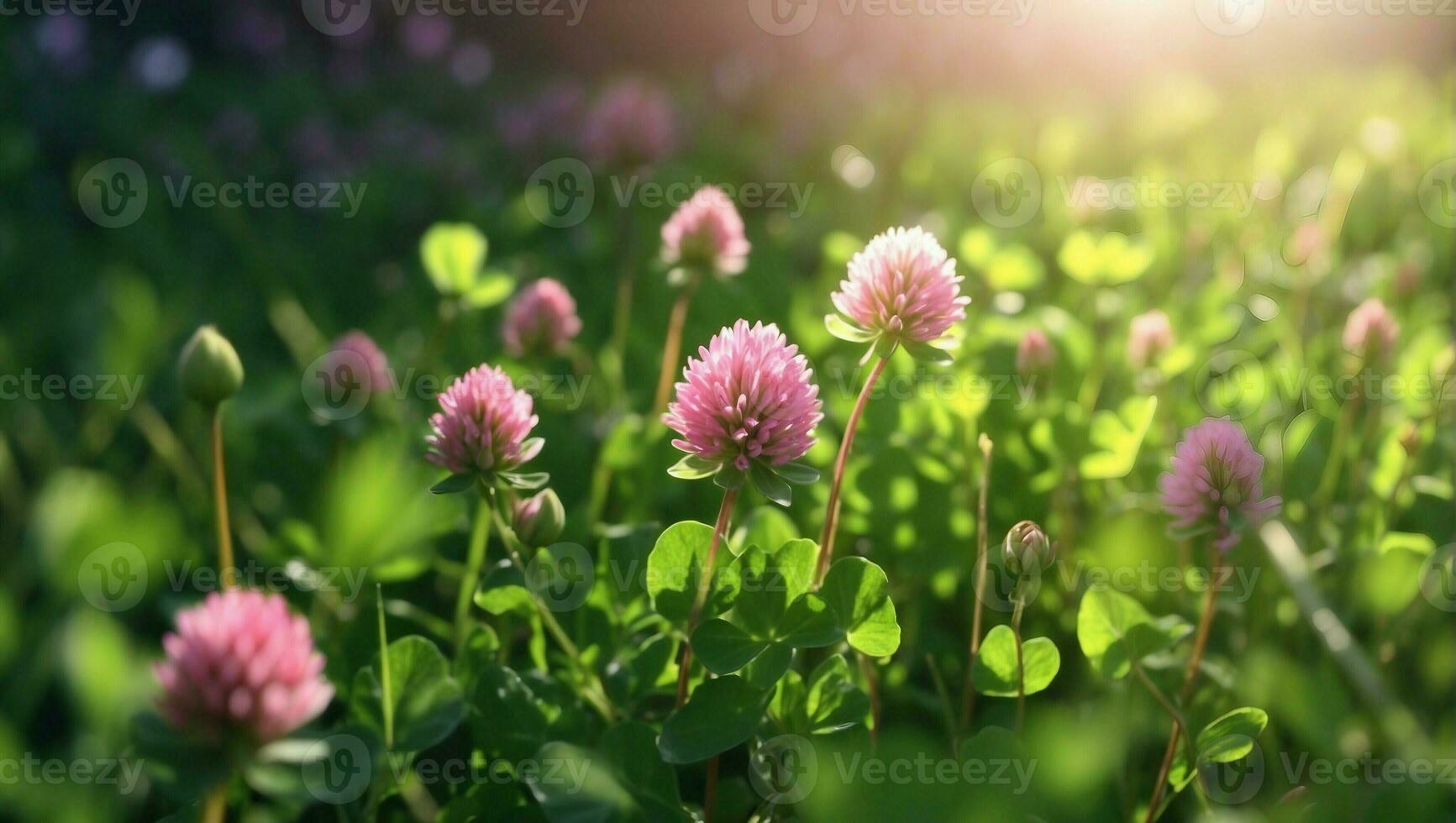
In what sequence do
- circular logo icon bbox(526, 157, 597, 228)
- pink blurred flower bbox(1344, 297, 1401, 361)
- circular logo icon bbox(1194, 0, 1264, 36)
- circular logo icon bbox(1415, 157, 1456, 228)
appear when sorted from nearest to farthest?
1. pink blurred flower bbox(1344, 297, 1401, 361)
2. circular logo icon bbox(1415, 157, 1456, 228)
3. circular logo icon bbox(526, 157, 597, 228)
4. circular logo icon bbox(1194, 0, 1264, 36)

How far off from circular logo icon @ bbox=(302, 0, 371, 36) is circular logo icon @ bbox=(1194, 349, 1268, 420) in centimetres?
294

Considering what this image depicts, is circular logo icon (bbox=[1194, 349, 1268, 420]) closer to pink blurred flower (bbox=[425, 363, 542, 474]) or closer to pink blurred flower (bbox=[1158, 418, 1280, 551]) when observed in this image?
pink blurred flower (bbox=[1158, 418, 1280, 551])

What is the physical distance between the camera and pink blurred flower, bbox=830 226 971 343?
66 centimetres

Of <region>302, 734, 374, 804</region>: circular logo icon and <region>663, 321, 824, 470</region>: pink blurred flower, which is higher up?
<region>663, 321, 824, 470</region>: pink blurred flower

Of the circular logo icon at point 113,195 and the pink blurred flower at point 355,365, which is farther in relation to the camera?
the circular logo icon at point 113,195

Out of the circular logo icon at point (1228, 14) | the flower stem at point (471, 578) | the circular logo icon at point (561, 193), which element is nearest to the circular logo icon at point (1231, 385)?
the flower stem at point (471, 578)

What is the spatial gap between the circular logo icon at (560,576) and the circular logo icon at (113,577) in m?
0.34

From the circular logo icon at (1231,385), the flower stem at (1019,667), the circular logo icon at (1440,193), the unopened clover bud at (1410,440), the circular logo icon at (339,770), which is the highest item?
the circular logo icon at (1440,193)

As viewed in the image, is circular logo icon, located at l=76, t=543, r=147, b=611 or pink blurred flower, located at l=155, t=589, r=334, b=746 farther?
circular logo icon, located at l=76, t=543, r=147, b=611

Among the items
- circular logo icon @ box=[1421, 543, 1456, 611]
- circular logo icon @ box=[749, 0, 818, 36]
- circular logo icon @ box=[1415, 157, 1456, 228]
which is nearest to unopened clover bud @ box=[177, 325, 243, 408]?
circular logo icon @ box=[1421, 543, 1456, 611]

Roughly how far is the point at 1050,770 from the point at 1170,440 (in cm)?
52

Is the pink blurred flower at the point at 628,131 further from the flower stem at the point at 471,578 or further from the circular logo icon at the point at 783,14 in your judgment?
the circular logo icon at the point at 783,14

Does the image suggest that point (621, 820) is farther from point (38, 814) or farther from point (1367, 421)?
point (1367, 421)

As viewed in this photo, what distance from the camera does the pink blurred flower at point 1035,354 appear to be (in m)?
0.95
